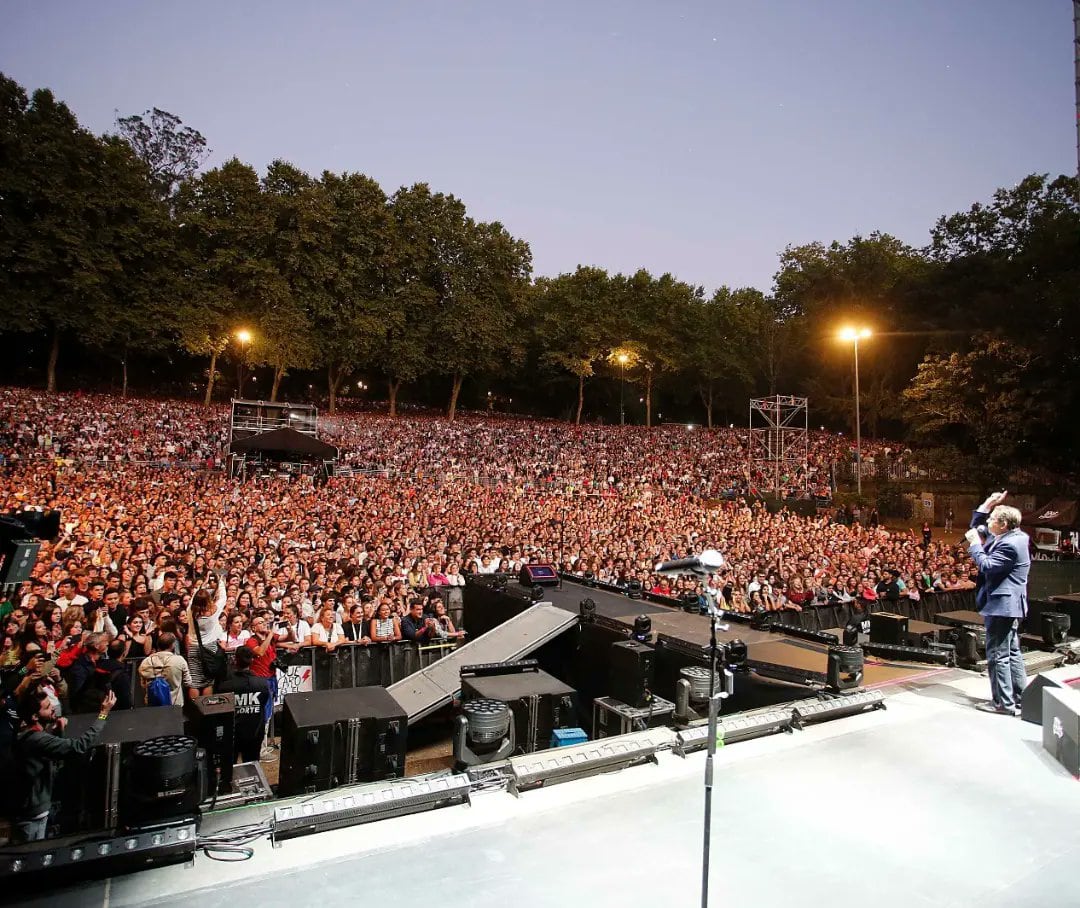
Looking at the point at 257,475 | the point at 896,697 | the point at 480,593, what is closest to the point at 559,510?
the point at 480,593

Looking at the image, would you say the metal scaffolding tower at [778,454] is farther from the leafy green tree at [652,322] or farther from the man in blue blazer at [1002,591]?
the man in blue blazer at [1002,591]

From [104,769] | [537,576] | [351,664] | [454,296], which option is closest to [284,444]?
[537,576]

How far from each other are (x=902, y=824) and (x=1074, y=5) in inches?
551

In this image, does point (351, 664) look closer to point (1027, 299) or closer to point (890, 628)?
point (890, 628)

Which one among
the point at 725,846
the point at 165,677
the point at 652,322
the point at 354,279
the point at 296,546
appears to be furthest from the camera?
the point at 652,322

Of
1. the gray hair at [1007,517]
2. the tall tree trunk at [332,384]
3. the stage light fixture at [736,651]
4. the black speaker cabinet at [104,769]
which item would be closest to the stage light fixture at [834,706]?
the stage light fixture at [736,651]

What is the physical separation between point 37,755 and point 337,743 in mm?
1729

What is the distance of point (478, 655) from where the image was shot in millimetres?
7559

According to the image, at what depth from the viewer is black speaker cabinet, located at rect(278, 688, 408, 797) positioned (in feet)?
13.5

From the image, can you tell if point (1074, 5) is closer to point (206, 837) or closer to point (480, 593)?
point (480, 593)

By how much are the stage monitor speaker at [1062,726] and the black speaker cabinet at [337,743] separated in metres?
4.07

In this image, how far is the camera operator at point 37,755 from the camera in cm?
391

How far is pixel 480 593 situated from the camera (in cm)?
1047

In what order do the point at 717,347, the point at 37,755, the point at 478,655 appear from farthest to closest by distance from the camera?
the point at 717,347 → the point at 478,655 → the point at 37,755
